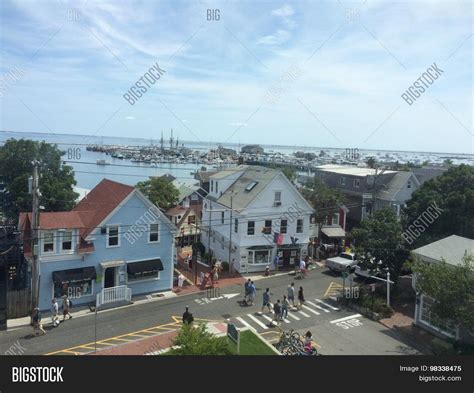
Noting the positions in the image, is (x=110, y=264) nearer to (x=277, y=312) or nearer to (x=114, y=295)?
(x=114, y=295)

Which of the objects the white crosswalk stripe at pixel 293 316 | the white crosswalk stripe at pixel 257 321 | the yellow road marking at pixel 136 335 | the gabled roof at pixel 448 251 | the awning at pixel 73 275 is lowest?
the yellow road marking at pixel 136 335

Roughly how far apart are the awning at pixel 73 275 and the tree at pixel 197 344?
1138cm

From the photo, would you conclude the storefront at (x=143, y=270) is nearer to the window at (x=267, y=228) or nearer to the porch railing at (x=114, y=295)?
the porch railing at (x=114, y=295)

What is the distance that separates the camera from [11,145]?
3538cm

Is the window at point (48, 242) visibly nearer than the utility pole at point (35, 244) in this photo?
No

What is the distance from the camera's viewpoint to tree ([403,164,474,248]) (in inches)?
1069

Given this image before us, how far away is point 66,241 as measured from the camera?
2455cm

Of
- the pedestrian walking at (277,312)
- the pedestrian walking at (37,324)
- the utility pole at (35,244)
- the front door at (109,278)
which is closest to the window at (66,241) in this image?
the utility pole at (35,244)

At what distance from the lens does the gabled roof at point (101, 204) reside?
25953mm

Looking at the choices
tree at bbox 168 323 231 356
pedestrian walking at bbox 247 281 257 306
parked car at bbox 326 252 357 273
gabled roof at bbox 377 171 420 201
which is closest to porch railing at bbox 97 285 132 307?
pedestrian walking at bbox 247 281 257 306

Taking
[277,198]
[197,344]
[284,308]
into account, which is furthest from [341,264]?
[197,344]

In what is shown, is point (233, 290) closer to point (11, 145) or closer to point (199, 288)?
point (199, 288)

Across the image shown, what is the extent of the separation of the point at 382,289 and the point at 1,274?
26845 millimetres

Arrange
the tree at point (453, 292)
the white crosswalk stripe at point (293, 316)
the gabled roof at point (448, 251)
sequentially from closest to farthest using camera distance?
the tree at point (453, 292) < the gabled roof at point (448, 251) < the white crosswalk stripe at point (293, 316)
